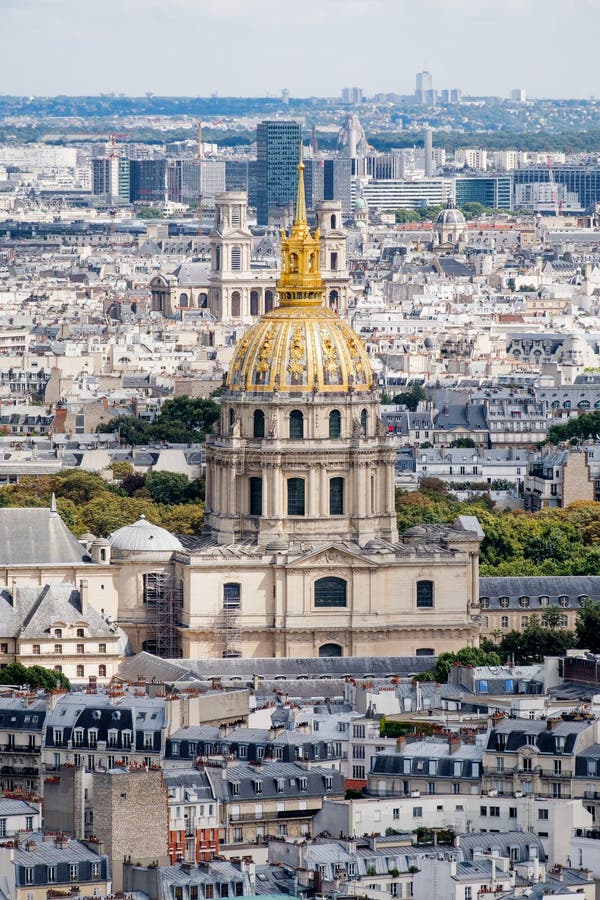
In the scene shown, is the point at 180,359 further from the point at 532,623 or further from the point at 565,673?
the point at 565,673

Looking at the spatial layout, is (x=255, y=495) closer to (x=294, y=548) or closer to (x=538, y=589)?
(x=294, y=548)

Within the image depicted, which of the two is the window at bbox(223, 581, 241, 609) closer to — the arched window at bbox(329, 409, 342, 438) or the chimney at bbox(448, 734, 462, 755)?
the arched window at bbox(329, 409, 342, 438)

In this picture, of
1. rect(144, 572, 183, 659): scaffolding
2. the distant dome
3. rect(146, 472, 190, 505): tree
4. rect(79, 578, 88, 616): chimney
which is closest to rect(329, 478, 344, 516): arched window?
the distant dome

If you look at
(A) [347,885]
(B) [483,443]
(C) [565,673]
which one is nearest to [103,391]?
(B) [483,443]

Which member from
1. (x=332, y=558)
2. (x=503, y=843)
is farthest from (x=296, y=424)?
(x=503, y=843)

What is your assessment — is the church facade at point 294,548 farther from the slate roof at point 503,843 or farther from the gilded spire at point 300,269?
the slate roof at point 503,843
